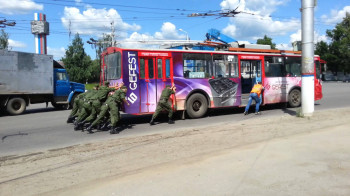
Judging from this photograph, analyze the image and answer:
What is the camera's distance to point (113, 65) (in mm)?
10555

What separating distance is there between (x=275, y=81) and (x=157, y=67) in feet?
19.3

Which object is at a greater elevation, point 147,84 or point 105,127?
point 147,84

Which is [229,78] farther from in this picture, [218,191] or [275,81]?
[218,191]

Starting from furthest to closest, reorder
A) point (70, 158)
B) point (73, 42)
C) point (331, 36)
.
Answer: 1. point (331, 36)
2. point (73, 42)
3. point (70, 158)

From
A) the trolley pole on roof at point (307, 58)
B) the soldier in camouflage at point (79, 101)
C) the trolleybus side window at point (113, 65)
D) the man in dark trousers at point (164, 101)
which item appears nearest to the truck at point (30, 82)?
the soldier in camouflage at point (79, 101)

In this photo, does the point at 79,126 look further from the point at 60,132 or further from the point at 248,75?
the point at 248,75

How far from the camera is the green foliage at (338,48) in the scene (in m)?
63.1

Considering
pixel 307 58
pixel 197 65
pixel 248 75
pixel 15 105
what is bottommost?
pixel 15 105

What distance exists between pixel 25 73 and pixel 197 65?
9.18m

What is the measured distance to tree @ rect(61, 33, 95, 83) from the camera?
5328 centimetres

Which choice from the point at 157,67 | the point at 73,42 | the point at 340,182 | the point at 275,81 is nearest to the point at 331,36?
the point at 73,42

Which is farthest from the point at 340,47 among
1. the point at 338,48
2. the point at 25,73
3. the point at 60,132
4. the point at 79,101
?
the point at 60,132

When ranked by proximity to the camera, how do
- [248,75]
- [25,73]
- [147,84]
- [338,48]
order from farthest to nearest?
[338,48]
[25,73]
[248,75]
[147,84]

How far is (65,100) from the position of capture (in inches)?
680
